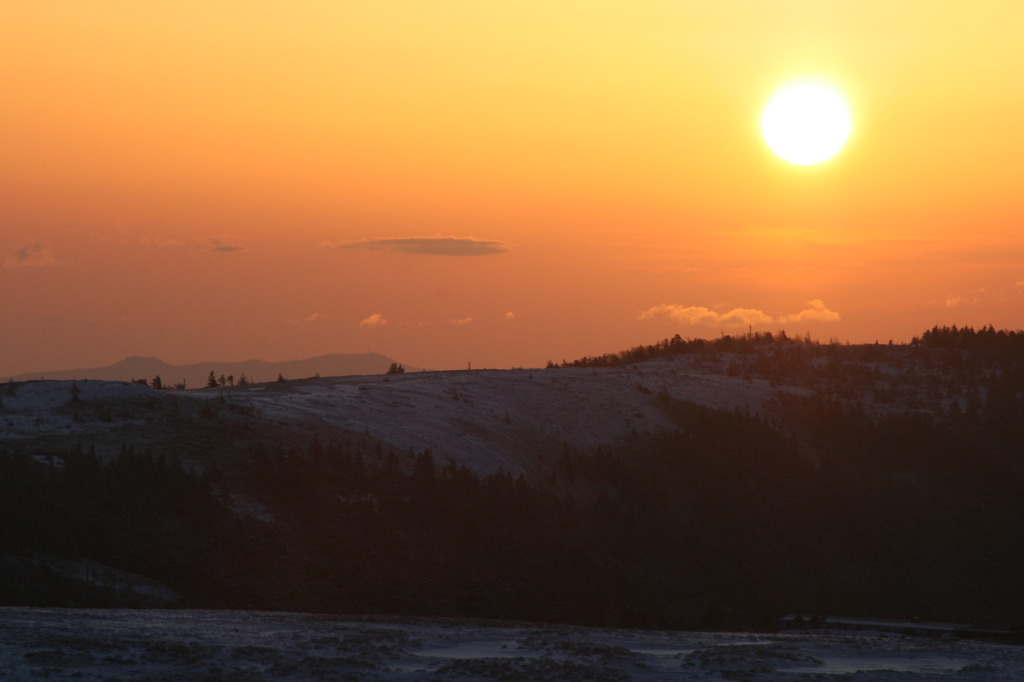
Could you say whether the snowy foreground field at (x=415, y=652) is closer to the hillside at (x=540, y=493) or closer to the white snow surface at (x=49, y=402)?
the hillside at (x=540, y=493)

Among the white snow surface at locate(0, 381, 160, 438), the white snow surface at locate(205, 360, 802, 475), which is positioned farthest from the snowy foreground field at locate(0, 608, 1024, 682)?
the white snow surface at locate(205, 360, 802, 475)

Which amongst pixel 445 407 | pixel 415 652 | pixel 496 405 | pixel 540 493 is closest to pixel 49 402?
pixel 445 407

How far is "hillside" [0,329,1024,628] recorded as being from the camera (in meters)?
37.0

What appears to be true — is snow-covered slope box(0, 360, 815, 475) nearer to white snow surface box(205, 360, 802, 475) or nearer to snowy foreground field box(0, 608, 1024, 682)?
white snow surface box(205, 360, 802, 475)

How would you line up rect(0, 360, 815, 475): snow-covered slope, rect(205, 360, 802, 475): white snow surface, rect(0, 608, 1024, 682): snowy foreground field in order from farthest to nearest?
rect(205, 360, 802, 475): white snow surface, rect(0, 360, 815, 475): snow-covered slope, rect(0, 608, 1024, 682): snowy foreground field

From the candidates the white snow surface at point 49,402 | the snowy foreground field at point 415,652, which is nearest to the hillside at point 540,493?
the white snow surface at point 49,402

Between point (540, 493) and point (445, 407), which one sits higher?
point (445, 407)

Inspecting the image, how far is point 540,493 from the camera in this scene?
1934 inches

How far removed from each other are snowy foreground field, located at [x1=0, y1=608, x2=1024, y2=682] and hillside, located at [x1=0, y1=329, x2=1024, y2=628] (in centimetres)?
580

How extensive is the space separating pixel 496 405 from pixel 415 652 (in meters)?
32.1

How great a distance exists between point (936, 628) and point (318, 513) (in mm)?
19264

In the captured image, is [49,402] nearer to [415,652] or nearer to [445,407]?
[445,407]

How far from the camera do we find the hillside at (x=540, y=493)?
1457 inches

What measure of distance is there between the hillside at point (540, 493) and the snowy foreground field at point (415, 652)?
19.0 feet
